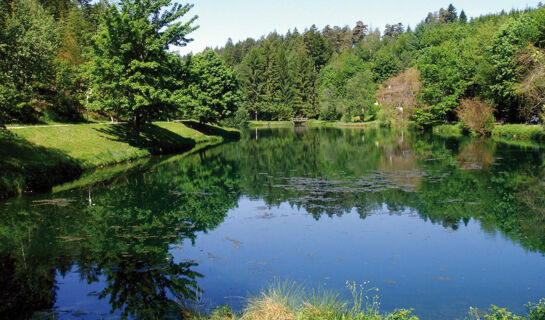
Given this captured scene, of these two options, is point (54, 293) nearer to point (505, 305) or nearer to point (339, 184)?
point (505, 305)

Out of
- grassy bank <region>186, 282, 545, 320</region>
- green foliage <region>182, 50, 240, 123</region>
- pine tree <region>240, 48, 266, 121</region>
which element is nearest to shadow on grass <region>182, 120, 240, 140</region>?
green foliage <region>182, 50, 240, 123</region>

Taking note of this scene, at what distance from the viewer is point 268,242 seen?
13.7 metres

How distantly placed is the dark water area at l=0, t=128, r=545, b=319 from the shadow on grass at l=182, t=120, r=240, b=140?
35.6m

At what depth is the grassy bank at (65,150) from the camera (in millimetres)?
21375

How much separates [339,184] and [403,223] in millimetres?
7473

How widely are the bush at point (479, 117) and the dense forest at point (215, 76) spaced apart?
0.14m

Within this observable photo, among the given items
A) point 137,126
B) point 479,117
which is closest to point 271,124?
point 479,117

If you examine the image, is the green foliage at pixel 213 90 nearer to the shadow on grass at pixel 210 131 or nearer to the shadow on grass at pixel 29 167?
the shadow on grass at pixel 210 131

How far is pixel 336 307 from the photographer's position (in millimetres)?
8117

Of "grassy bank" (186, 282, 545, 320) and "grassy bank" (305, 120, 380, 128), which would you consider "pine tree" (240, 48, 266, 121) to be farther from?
"grassy bank" (186, 282, 545, 320)

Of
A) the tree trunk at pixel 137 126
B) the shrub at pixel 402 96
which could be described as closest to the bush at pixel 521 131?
the shrub at pixel 402 96

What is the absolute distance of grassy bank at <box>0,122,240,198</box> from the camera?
21.4 meters

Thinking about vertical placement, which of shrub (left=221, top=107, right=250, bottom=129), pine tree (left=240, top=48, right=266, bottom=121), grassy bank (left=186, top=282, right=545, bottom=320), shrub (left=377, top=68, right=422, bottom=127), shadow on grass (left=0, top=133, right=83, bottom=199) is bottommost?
grassy bank (left=186, top=282, right=545, bottom=320)

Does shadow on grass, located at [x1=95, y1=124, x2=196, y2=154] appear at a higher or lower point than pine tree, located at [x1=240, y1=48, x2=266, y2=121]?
lower
